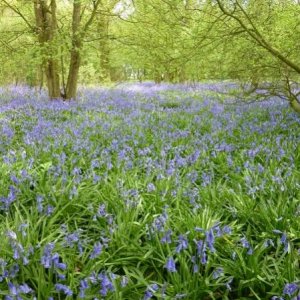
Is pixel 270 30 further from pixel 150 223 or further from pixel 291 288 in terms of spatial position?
pixel 291 288

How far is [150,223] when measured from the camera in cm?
316

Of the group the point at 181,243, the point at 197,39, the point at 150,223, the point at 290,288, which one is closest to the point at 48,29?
the point at 197,39

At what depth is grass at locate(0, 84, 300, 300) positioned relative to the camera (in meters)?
2.39

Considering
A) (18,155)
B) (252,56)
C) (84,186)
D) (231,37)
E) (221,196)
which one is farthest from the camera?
(252,56)

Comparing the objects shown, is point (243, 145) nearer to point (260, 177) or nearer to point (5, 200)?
point (260, 177)

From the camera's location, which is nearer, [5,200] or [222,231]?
[222,231]

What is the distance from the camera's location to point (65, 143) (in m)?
5.73

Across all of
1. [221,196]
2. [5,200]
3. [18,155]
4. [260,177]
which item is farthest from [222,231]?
[18,155]

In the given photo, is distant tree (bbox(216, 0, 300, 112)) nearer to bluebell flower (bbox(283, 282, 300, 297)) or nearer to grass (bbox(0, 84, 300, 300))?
grass (bbox(0, 84, 300, 300))

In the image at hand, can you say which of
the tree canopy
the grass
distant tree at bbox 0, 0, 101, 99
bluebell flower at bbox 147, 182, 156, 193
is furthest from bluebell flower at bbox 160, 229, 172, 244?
distant tree at bbox 0, 0, 101, 99

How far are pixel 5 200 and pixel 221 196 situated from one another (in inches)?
83.9

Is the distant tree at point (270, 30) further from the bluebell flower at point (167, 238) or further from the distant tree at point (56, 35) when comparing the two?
the distant tree at point (56, 35)

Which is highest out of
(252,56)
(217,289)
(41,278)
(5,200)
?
(252,56)

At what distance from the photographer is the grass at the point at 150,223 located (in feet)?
7.84
